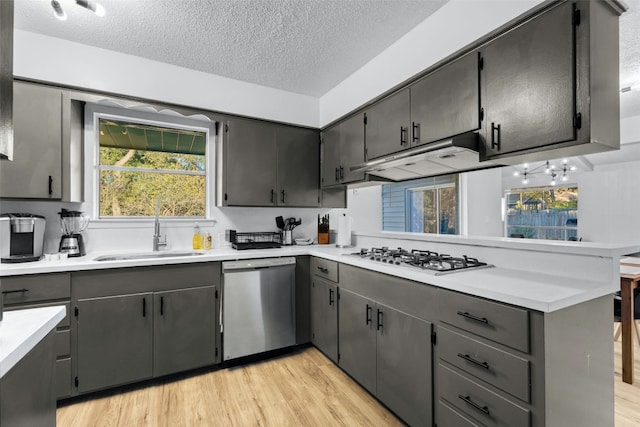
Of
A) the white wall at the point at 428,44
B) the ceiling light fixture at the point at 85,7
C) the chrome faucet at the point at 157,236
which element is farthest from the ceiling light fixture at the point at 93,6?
the white wall at the point at 428,44

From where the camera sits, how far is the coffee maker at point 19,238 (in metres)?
2.10

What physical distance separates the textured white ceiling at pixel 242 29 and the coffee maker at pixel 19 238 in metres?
1.44

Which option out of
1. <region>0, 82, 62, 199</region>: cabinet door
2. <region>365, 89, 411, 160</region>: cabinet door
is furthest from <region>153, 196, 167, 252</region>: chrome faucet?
<region>365, 89, 411, 160</region>: cabinet door

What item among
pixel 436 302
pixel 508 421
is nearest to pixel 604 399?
pixel 508 421

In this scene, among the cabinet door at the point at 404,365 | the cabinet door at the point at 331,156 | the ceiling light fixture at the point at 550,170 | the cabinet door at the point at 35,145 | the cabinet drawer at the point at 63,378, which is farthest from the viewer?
the ceiling light fixture at the point at 550,170

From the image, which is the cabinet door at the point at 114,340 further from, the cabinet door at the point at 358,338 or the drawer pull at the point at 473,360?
the drawer pull at the point at 473,360

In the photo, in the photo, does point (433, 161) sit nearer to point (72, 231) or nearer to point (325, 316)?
point (325, 316)

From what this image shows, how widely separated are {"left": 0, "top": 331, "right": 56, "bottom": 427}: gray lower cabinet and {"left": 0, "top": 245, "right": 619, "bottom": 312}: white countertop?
4.44ft

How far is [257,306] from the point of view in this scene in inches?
105

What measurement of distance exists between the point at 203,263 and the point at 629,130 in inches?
238

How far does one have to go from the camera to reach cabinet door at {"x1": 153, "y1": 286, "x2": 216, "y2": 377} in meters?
2.32

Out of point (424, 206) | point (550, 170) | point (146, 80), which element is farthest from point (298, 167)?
point (550, 170)

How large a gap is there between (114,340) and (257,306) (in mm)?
1067

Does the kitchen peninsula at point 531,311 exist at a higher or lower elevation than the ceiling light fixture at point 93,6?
lower
